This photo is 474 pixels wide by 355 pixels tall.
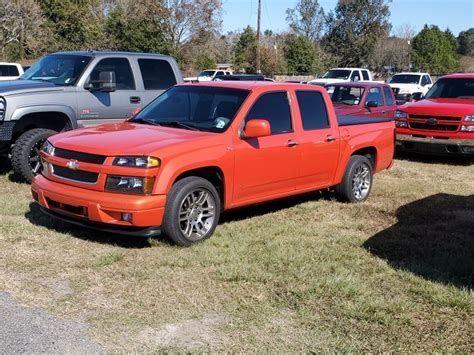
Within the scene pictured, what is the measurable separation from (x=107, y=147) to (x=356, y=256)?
2.61m

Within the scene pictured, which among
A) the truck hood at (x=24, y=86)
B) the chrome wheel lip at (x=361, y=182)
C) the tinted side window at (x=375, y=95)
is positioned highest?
the truck hood at (x=24, y=86)

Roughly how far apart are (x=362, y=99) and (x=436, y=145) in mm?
2303

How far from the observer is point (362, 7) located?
5822 cm

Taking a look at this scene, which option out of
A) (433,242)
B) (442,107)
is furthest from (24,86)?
(442,107)

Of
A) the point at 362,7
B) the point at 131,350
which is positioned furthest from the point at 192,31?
the point at 131,350

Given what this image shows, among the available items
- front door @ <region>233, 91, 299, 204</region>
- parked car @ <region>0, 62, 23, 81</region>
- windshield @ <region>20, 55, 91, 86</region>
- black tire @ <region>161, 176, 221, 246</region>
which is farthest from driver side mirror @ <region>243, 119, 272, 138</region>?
parked car @ <region>0, 62, 23, 81</region>

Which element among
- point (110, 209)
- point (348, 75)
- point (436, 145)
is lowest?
point (436, 145)

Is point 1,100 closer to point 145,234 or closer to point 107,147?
point 107,147

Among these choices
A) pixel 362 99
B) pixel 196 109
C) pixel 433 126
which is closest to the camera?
pixel 196 109

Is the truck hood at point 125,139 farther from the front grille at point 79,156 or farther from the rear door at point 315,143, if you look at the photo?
the rear door at point 315,143

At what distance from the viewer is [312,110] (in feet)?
23.8

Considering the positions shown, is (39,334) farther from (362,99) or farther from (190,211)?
(362,99)

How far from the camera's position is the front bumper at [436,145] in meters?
11.4

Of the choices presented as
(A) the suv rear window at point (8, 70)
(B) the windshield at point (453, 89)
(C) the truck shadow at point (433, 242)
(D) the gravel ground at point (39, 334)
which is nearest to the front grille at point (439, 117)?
(B) the windshield at point (453, 89)
